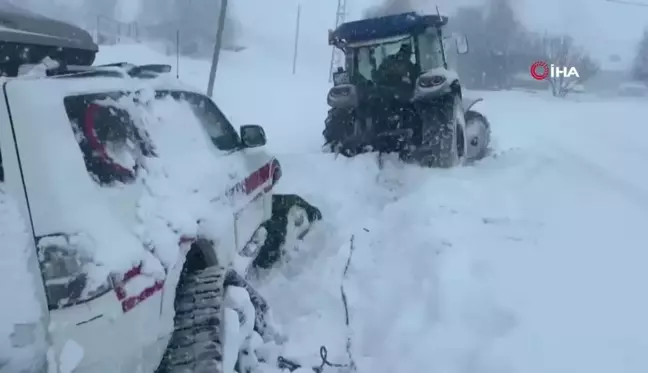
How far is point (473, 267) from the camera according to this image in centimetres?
514

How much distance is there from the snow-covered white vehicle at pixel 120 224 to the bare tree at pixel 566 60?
140 feet

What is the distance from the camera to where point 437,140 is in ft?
28.7

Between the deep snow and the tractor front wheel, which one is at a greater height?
the tractor front wheel

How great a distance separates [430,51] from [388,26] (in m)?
0.90

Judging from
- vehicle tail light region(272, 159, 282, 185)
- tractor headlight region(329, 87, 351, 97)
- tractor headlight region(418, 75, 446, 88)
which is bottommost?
vehicle tail light region(272, 159, 282, 185)

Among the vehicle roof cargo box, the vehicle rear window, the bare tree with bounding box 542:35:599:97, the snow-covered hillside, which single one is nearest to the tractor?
the snow-covered hillside

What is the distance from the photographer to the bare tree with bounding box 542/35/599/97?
4322cm

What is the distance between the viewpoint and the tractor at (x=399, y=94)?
8.85 m

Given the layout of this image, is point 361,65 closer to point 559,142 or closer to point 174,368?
point 559,142

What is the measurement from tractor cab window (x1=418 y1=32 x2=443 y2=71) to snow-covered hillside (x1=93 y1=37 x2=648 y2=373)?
1.67 metres

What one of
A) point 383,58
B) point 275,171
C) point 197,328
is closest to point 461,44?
point 383,58

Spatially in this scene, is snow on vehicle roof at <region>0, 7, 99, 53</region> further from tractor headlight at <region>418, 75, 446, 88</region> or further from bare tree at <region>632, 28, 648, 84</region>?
bare tree at <region>632, 28, 648, 84</region>

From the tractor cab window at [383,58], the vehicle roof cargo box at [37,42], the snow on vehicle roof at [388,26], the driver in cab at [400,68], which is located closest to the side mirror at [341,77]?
the tractor cab window at [383,58]

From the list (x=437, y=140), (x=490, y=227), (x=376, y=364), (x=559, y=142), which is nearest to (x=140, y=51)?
(x=559, y=142)
